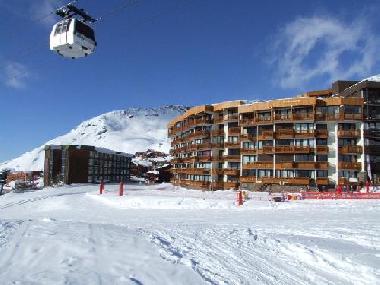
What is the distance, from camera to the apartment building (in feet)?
183

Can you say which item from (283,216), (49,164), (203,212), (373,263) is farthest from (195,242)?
(49,164)

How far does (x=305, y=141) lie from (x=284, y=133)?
3014 mm

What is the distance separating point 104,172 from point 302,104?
64.8m

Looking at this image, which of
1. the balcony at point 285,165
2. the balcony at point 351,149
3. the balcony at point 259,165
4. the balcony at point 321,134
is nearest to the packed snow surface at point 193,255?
the balcony at point 285,165

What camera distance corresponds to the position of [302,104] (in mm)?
57312

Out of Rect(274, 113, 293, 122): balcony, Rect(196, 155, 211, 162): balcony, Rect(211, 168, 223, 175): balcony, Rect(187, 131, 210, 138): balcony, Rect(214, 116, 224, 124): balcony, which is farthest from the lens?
Rect(187, 131, 210, 138): balcony

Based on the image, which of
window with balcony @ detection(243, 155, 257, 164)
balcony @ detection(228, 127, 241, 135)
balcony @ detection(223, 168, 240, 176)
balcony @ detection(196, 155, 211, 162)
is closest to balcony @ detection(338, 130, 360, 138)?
window with balcony @ detection(243, 155, 257, 164)

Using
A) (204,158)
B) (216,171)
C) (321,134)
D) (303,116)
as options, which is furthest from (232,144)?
A: (321,134)

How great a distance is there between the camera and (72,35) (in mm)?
25594

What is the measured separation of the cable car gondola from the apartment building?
36838 mm

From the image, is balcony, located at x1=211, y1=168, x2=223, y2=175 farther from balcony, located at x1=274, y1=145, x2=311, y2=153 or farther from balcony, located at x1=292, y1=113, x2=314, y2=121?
balcony, located at x1=292, y1=113, x2=314, y2=121

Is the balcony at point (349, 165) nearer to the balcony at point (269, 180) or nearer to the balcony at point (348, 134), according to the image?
the balcony at point (348, 134)

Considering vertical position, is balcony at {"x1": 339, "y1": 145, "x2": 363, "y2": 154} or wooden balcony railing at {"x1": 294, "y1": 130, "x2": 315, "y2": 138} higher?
wooden balcony railing at {"x1": 294, "y1": 130, "x2": 315, "y2": 138}

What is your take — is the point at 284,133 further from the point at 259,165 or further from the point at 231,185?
the point at 231,185
